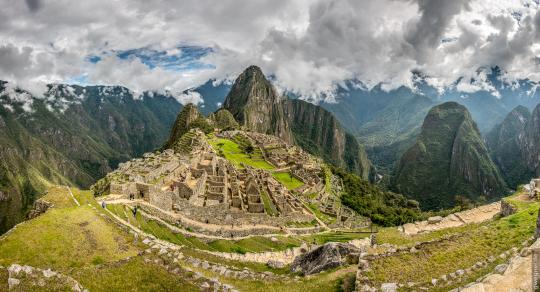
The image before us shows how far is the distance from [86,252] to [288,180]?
77.4 metres

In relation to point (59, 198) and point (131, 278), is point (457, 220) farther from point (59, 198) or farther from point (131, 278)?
point (59, 198)

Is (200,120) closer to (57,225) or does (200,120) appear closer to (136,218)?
(136,218)

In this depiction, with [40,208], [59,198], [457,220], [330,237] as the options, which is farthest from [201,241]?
[457,220]

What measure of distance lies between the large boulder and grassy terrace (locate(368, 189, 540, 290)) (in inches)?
175

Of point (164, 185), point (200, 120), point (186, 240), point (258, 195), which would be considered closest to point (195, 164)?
point (258, 195)

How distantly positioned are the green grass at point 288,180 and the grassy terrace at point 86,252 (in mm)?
67011

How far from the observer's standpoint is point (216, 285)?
659 inches

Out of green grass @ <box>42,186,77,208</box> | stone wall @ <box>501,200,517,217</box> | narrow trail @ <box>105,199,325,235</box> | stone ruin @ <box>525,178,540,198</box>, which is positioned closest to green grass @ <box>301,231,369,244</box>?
narrow trail @ <box>105,199,325,235</box>

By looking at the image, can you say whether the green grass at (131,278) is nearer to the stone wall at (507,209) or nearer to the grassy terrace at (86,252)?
the grassy terrace at (86,252)

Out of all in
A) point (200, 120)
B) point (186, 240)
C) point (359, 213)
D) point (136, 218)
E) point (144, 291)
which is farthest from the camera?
point (200, 120)

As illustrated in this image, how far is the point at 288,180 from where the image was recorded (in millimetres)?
94875

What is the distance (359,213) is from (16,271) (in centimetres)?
8755

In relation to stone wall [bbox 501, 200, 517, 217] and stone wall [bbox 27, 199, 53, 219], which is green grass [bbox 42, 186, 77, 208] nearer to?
stone wall [bbox 27, 199, 53, 219]

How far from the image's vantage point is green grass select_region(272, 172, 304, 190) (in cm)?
8903
